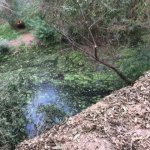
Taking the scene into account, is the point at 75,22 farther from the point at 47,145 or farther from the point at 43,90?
the point at 47,145

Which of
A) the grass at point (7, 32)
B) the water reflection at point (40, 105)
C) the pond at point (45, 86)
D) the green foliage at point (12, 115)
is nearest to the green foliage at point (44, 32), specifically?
the pond at point (45, 86)

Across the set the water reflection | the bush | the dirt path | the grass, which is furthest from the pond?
the grass

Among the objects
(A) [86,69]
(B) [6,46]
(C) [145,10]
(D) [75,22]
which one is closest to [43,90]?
(A) [86,69]

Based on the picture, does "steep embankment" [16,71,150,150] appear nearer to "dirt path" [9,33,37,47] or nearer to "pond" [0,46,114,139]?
"pond" [0,46,114,139]

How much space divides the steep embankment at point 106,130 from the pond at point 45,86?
188 cm

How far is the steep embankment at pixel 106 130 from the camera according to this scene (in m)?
4.26

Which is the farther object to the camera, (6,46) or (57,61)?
(6,46)

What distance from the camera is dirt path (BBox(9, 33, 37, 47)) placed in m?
14.0

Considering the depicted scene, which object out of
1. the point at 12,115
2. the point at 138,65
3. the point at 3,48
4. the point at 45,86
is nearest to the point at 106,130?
the point at 12,115

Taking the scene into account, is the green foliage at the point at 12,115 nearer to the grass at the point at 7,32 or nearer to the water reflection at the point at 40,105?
the water reflection at the point at 40,105

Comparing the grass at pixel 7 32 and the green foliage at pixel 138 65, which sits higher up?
the green foliage at pixel 138 65

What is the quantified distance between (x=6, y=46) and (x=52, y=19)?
281 cm

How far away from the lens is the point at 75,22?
1130 cm

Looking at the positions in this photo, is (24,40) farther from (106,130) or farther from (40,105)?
(106,130)
